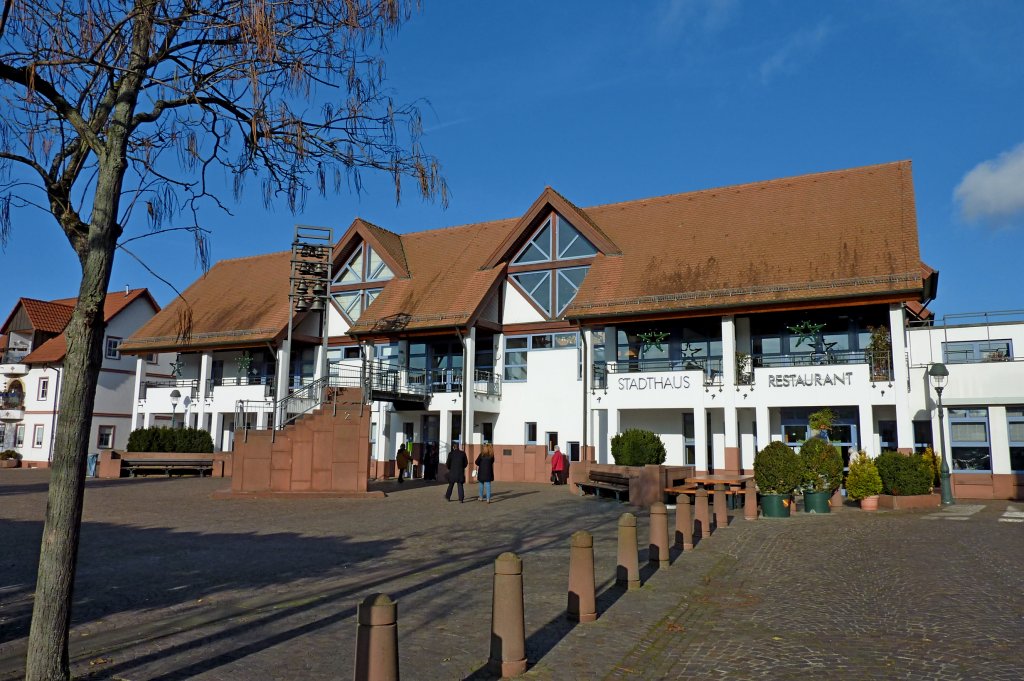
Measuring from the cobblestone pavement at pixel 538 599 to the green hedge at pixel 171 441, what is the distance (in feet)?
56.9

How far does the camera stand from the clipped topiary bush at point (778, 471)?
17.6 m

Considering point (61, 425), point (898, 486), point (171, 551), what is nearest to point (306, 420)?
point (171, 551)

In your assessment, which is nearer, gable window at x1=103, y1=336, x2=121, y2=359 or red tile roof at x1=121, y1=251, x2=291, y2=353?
red tile roof at x1=121, y1=251, x2=291, y2=353

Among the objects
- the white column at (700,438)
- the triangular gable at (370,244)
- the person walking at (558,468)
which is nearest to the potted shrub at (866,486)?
the white column at (700,438)

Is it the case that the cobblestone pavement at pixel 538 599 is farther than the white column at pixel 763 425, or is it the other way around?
the white column at pixel 763 425

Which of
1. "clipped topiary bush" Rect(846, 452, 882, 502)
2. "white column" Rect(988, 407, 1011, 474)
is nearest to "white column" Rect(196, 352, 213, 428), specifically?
"clipped topiary bush" Rect(846, 452, 882, 502)

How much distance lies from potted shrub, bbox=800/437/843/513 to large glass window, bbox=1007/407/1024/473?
291 inches

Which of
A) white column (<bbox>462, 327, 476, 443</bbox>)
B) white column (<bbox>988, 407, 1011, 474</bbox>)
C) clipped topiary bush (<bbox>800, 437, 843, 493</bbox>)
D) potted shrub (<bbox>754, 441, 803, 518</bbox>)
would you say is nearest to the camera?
potted shrub (<bbox>754, 441, 803, 518</bbox>)

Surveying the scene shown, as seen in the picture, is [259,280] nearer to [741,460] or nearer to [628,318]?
[628,318]

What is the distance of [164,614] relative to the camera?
8.00 metres

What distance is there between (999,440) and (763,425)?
6.17 meters

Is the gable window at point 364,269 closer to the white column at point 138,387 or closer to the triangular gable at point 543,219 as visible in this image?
the triangular gable at point 543,219

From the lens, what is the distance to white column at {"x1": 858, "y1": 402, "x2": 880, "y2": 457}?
22.6 m

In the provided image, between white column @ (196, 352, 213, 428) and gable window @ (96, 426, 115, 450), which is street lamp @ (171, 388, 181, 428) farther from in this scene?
gable window @ (96, 426, 115, 450)
